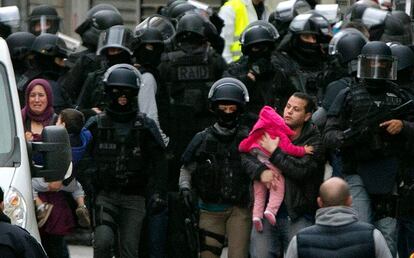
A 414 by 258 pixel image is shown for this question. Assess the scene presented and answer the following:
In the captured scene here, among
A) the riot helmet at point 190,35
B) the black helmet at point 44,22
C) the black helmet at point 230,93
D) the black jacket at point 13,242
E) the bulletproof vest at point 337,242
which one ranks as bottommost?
the black helmet at point 44,22

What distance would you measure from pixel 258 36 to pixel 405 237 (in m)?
2.45

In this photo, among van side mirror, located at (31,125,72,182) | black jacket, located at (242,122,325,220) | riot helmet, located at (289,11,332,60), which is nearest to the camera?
van side mirror, located at (31,125,72,182)

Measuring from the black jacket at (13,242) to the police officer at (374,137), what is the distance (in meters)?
4.72

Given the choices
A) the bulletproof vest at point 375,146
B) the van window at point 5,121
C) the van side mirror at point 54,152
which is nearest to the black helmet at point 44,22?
→ the bulletproof vest at point 375,146

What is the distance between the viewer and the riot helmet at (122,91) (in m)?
15.0

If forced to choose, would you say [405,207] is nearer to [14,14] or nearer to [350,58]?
[350,58]

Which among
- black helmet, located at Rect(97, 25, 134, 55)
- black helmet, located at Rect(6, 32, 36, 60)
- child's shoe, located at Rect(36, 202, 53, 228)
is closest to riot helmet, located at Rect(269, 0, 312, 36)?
black helmet, located at Rect(97, 25, 134, 55)

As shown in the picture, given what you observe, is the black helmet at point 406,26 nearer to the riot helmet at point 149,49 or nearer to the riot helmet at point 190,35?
the riot helmet at point 190,35

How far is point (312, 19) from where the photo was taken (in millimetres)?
17141

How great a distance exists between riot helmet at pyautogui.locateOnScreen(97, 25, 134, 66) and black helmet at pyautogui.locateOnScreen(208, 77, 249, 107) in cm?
213

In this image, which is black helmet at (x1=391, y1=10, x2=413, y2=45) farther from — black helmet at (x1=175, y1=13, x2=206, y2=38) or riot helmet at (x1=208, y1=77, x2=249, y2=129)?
riot helmet at (x1=208, y1=77, x2=249, y2=129)

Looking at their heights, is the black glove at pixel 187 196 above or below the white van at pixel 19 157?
below

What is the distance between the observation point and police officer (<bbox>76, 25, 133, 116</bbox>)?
1661 cm

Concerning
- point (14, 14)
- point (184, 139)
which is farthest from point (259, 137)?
point (14, 14)
